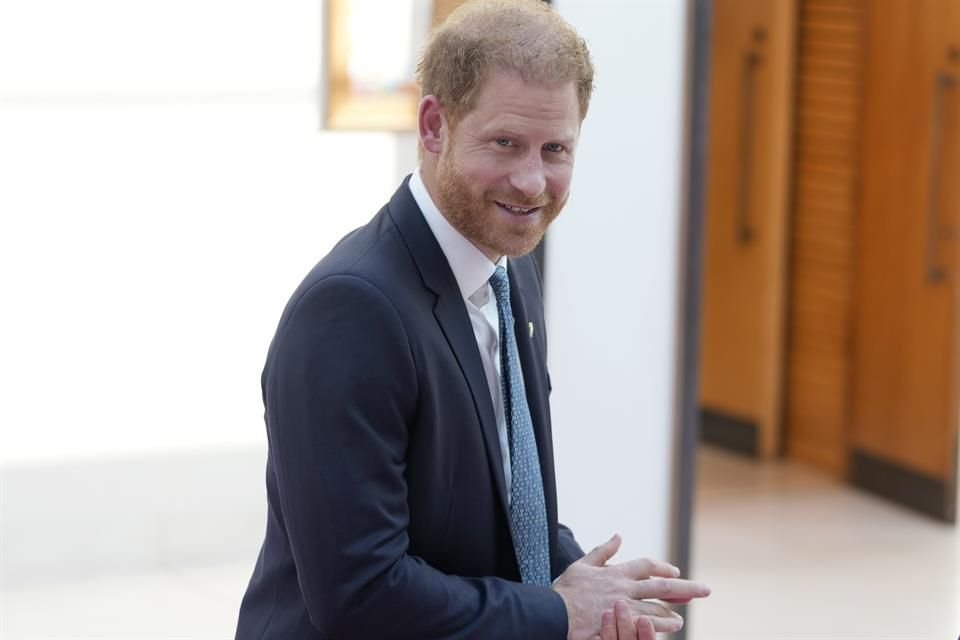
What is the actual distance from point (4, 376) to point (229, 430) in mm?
441

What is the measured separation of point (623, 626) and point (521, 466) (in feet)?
0.73

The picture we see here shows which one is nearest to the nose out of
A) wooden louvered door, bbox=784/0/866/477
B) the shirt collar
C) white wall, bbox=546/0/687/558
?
the shirt collar

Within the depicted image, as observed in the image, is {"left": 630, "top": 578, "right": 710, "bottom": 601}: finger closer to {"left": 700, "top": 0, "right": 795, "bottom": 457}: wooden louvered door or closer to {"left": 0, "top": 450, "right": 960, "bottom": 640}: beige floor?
{"left": 0, "top": 450, "right": 960, "bottom": 640}: beige floor

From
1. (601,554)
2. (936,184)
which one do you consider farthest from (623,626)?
(936,184)

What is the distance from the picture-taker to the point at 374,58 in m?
2.93

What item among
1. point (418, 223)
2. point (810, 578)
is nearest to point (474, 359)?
point (418, 223)

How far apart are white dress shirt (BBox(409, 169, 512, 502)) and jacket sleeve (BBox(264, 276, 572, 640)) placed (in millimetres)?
164

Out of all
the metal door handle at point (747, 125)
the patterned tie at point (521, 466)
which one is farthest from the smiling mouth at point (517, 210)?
the metal door handle at point (747, 125)

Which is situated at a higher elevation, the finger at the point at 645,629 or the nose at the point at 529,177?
the nose at the point at 529,177

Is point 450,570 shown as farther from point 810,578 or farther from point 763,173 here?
point 763,173

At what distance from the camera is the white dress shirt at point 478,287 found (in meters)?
1.76

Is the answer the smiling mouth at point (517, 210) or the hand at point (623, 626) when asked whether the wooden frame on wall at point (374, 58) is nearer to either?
the smiling mouth at point (517, 210)

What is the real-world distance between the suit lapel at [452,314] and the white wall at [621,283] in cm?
143

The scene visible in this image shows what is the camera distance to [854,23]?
5.58 m
